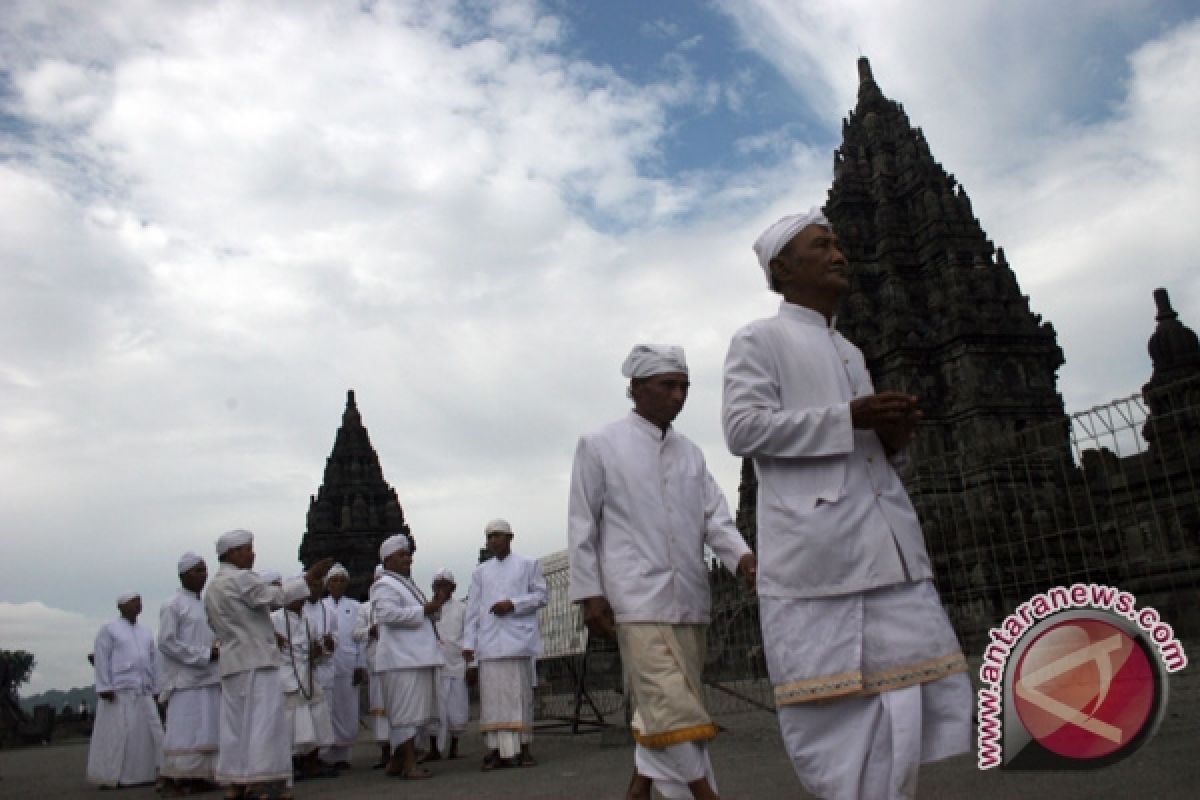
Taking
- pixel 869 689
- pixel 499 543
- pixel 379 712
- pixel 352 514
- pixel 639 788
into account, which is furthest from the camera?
pixel 352 514

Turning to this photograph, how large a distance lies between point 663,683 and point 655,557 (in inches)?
21.0

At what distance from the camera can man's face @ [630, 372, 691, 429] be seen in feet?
14.5

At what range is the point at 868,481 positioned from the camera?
2764 mm

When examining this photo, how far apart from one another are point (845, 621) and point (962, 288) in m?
27.2

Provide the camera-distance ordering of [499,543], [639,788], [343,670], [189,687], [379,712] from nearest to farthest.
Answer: [639,788], [499,543], [189,687], [379,712], [343,670]

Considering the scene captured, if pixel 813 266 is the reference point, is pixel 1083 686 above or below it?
below

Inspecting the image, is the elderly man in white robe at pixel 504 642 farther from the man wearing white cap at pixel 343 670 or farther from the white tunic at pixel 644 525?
the white tunic at pixel 644 525

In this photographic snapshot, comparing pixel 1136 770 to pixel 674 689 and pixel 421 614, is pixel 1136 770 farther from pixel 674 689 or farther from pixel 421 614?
pixel 421 614

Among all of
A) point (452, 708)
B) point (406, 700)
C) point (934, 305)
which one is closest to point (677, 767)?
point (406, 700)

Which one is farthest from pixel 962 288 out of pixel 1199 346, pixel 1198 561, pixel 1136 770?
pixel 1136 770

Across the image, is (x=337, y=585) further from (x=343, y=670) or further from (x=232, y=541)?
(x=232, y=541)

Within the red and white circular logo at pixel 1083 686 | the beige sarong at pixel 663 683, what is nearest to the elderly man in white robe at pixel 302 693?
the beige sarong at pixel 663 683

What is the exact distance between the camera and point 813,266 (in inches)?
119

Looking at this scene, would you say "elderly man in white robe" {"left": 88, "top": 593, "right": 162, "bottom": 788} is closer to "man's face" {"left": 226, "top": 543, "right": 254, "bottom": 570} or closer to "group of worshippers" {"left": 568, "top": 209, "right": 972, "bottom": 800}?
"man's face" {"left": 226, "top": 543, "right": 254, "bottom": 570}
